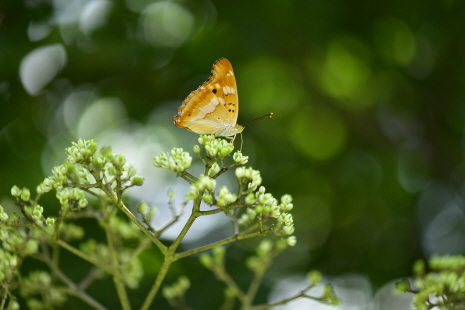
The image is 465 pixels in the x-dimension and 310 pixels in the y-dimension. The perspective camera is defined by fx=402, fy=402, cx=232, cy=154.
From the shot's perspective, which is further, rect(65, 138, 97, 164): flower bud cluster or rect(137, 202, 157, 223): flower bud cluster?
rect(137, 202, 157, 223): flower bud cluster

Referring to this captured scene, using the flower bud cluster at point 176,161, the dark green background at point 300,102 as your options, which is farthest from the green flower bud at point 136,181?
the dark green background at point 300,102

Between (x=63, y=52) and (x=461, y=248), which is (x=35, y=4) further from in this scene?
(x=461, y=248)

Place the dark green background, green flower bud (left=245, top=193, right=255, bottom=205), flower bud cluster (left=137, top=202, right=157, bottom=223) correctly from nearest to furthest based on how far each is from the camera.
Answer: green flower bud (left=245, top=193, right=255, bottom=205) → flower bud cluster (left=137, top=202, right=157, bottom=223) → the dark green background

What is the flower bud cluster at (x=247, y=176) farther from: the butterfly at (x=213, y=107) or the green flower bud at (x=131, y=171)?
the butterfly at (x=213, y=107)

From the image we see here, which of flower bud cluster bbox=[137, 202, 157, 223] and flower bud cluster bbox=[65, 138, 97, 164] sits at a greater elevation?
flower bud cluster bbox=[65, 138, 97, 164]

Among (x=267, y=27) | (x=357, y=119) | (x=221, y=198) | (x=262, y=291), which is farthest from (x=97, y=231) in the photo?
(x=357, y=119)

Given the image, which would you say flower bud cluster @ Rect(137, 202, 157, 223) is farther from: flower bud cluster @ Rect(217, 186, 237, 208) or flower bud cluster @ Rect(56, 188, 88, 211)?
flower bud cluster @ Rect(217, 186, 237, 208)

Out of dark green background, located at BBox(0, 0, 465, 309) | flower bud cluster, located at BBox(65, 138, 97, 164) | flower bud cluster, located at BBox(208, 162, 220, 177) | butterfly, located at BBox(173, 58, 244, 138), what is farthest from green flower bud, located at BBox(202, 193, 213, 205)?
dark green background, located at BBox(0, 0, 465, 309)
